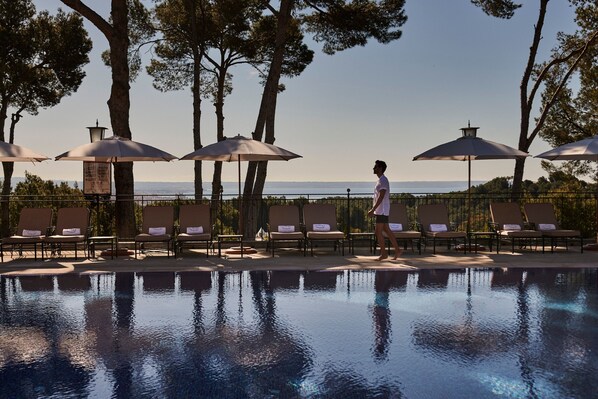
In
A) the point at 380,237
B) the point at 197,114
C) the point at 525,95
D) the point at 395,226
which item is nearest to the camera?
the point at 380,237

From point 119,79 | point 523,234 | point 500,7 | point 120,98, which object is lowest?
point 523,234

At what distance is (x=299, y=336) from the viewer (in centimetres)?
584

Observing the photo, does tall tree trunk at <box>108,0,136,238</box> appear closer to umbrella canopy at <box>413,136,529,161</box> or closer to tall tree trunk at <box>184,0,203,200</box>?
umbrella canopy at <box>413,136,529,161</box>

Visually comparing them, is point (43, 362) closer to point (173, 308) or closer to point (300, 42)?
point (173, 308)

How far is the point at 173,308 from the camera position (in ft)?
23.4

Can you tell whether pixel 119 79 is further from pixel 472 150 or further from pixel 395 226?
pixel 472 150

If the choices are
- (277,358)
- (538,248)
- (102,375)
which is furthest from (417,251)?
(102,375)

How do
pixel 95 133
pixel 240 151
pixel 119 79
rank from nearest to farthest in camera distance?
1. pixel 240 151
2. pixel 95 133
3. pixel 119 79

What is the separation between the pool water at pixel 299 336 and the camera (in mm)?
4426

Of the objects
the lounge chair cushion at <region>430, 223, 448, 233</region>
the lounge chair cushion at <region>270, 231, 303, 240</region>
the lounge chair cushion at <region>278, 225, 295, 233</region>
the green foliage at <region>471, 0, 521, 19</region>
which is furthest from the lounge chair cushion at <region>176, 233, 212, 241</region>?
the green foliage at <region>471, 0, 521, 19</region>

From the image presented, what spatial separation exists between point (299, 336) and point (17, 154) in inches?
307

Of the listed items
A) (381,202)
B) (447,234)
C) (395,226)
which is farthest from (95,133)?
(447,234)

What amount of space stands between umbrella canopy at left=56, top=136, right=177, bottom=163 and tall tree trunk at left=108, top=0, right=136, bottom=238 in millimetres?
2448

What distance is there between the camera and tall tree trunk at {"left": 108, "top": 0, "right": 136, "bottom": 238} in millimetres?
13477
